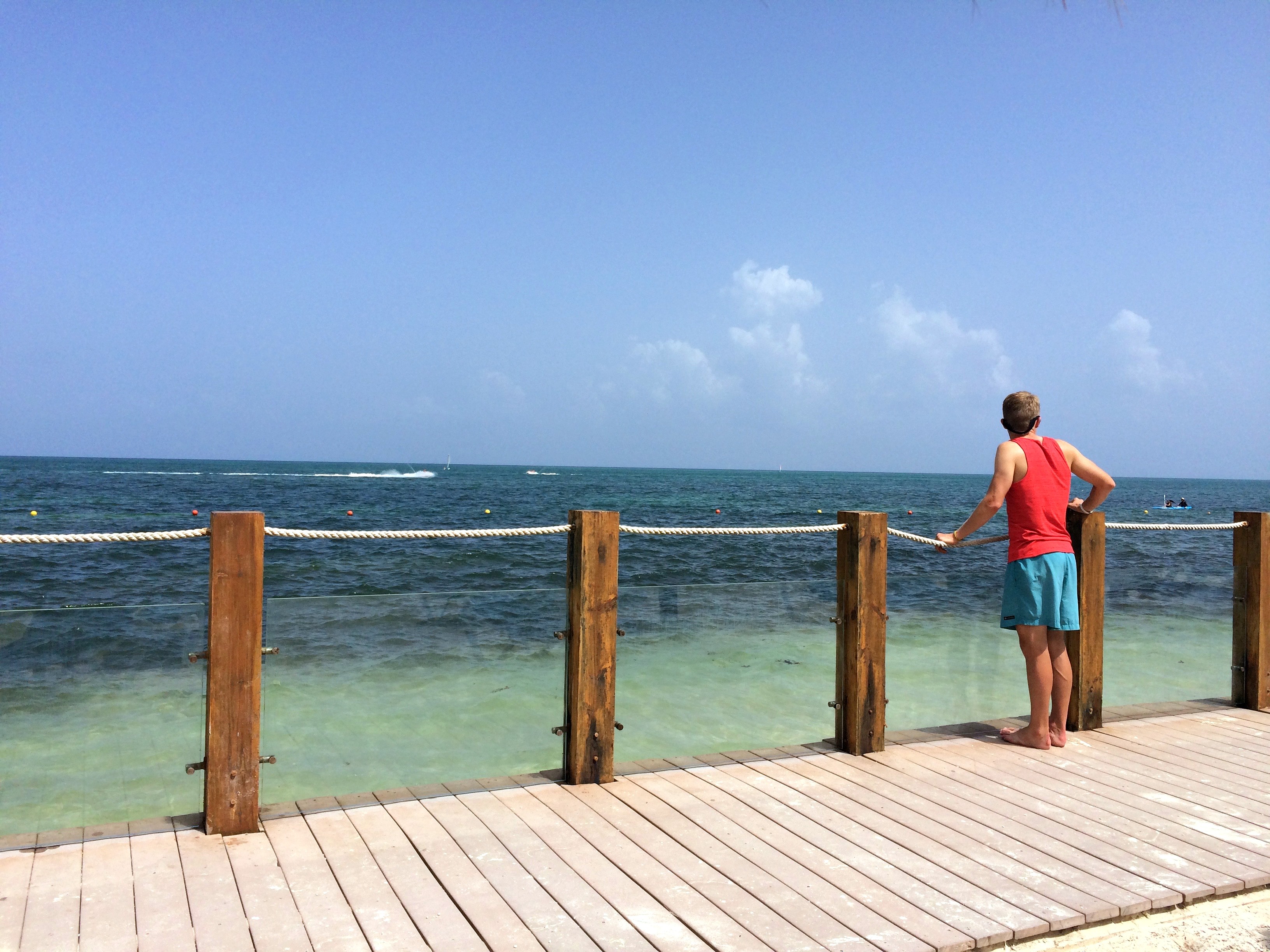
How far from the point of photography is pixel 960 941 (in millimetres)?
2281

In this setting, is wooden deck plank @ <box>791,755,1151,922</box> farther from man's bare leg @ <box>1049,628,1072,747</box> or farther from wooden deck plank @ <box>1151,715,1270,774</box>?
wooden deck plank @ <box>1151,715,1270,774</box>

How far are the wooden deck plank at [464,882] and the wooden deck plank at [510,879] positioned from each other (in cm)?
2

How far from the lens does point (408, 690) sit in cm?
344

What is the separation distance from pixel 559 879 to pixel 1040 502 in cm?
266

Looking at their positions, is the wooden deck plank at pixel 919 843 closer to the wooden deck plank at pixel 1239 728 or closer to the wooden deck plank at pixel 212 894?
the wooden deck plank at pixel 212 894

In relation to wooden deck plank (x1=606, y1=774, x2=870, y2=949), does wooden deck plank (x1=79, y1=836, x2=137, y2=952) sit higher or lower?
higher

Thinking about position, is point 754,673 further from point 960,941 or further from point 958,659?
point 960,941

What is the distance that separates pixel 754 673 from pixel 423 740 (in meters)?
1.46

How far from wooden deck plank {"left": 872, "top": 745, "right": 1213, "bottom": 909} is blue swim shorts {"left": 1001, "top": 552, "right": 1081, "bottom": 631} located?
2.40ft

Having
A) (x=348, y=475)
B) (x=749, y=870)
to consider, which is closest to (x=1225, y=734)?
(x=749, y=870)

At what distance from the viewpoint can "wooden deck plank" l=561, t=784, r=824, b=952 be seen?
2.30 metres

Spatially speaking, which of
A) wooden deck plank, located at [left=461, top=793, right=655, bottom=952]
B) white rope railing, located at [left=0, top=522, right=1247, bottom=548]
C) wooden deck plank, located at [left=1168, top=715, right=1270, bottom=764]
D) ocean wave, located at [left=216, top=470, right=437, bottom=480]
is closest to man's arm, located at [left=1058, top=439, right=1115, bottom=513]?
white rope railing, located at [left=0, top=522, right=1247, bottom=548]

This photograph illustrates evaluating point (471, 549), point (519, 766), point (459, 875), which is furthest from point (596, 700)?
point (471, 549)

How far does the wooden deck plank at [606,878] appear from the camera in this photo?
228 cm
